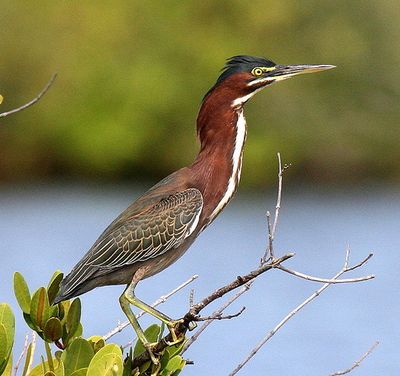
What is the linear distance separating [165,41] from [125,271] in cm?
1102

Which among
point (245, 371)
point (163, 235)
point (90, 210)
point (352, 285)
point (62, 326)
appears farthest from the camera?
point (90, 210)

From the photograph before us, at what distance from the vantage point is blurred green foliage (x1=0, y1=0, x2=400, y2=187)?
563 inches

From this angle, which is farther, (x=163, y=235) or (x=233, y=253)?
(x=233, y=253)

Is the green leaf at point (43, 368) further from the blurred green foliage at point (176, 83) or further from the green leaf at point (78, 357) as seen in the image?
the blurred green foliage at point (176, 83)

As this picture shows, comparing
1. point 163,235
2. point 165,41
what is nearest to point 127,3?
point 165,41

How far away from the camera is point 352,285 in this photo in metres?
11.8

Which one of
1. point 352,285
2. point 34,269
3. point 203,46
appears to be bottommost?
point 352,285

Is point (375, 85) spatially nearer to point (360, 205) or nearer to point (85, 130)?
point (360, 205)

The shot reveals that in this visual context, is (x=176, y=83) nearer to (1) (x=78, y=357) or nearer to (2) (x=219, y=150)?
(2) (x=219, y=150)

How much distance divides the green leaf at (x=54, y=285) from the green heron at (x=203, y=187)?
63cm

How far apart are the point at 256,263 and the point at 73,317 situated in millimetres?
8678

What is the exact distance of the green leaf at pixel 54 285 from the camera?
3.16m

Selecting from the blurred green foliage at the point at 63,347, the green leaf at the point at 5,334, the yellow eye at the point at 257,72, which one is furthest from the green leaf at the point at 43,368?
the yellow eye at the point at 257,72

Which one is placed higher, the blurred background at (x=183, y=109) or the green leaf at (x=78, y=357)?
the green leaf at (x=78, y=357)
